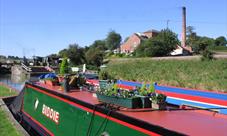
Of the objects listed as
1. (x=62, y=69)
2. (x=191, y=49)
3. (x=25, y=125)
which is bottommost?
(x=25, y=125)

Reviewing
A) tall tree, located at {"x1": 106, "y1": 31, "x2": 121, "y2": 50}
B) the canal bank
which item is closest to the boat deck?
the canal bank

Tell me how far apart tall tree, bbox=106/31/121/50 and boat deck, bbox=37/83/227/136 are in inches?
3398

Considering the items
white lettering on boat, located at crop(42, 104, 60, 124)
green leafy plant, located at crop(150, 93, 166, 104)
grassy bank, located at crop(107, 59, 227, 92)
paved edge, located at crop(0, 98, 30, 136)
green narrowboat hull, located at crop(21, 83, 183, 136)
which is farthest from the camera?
grassy bank, located at crop(107, 59, 227, 92)

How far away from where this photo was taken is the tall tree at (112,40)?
9075cm

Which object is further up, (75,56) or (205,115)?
(75,56)

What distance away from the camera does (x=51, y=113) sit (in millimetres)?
6914

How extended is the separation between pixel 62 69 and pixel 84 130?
11.1ft

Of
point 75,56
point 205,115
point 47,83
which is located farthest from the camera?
point 75,56

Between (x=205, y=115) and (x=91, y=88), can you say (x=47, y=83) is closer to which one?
(x=91, y=88)

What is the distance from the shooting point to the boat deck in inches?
134

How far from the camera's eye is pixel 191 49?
206 feet

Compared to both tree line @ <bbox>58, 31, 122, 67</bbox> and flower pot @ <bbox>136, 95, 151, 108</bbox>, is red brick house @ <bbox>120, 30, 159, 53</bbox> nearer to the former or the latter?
tree line @ <bbox>58, 31, 122, 67</bbox>

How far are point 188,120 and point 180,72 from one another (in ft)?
71.6

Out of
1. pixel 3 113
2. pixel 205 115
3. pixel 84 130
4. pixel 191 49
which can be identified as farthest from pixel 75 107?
pixel 191 49
